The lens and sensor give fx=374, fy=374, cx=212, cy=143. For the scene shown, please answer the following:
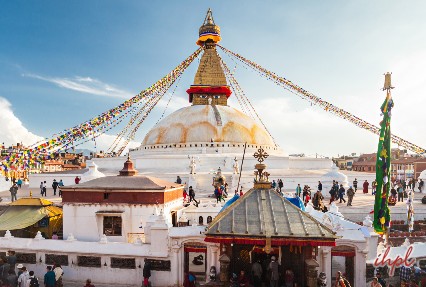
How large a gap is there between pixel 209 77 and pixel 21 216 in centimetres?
2381

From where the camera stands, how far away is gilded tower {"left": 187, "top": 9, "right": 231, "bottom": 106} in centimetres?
3366

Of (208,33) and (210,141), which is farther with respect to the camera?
(208,33)

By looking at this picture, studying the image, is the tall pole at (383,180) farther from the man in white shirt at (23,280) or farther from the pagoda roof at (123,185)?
the man in white shirt at (23,280)

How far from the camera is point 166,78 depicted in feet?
87.8

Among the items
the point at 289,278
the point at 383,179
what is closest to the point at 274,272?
the point at 289,278

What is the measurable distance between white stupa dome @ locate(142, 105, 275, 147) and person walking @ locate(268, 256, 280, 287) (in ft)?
72.9

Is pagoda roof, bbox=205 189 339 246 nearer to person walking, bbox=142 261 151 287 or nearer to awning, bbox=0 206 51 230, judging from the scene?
person walking, bbox=142 261 151 287

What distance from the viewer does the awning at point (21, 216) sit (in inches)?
469

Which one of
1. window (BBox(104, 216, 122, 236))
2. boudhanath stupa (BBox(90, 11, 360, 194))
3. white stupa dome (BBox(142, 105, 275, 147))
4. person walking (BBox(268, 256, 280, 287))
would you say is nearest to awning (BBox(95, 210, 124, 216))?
window (BBox(104, 216, 122, 236))

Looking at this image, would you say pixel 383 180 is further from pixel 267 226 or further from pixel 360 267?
pixel 267 226

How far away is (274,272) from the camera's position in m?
6.61

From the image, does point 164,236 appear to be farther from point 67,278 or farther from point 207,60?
point 207,60

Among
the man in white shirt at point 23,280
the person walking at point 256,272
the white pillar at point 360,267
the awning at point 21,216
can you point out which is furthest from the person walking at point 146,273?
the awning at point 21,216

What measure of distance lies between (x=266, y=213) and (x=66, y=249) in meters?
5.80
